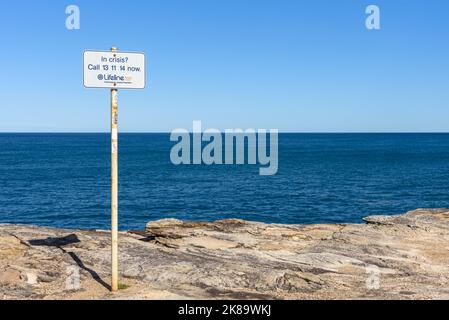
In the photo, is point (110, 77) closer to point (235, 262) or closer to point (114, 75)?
point (114, 75)

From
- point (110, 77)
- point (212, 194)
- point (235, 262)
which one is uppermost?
point (110, 77)

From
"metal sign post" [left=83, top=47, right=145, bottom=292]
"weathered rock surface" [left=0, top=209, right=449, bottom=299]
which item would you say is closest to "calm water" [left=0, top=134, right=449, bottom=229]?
"weathered rock surface" [left=0, top=209, right=449, bottom=299]

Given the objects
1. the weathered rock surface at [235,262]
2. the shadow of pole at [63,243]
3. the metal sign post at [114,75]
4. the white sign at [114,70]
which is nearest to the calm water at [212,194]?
the weathered rock surface at [235,262]

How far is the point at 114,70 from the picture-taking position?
11602 millimetres

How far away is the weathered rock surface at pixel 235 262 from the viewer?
1254 centimetres

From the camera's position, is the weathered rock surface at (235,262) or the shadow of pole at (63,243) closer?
the weathered rock surface at (235,262)

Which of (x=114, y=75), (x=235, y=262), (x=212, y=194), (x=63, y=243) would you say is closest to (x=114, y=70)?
(x=114, y=75)

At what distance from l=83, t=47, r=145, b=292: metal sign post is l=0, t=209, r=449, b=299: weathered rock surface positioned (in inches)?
79.2

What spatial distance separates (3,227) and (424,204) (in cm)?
5200

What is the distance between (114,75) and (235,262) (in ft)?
25.0

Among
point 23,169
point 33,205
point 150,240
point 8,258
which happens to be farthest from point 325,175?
point 8,258

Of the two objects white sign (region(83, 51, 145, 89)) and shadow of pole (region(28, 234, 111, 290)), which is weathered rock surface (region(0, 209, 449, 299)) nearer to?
shadow of pole (region(28, 234, 111, 290))

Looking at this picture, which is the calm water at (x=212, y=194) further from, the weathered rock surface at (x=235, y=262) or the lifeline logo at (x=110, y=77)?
the lifeline logo at (x=110, y=77)

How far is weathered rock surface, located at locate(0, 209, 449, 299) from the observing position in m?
12.5
